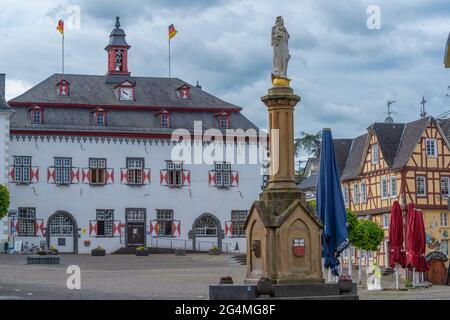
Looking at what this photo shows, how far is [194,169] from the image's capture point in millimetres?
57062

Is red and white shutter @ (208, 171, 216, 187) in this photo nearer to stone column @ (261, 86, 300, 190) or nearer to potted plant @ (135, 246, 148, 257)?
potted plant @ (135, 246, 148, 257)

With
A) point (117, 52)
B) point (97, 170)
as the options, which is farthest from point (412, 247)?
point (117, 52)

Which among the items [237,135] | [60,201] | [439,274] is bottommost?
[439,274]

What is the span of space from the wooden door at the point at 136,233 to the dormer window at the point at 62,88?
8.91 m

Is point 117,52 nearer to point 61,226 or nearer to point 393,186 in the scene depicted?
point 61,226

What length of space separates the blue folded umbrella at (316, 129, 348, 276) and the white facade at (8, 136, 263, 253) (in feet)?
117

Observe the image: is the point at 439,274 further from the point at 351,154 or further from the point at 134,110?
the point at 134,110

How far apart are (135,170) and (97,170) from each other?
89.8 inches

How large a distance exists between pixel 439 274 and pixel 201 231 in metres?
17.5

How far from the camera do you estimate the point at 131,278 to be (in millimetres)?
31625

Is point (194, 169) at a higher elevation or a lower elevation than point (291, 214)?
higher

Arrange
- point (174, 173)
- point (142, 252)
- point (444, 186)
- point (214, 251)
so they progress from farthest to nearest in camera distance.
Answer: point (174, 173), point (214, 251), point (142, 252), point (444, 186)

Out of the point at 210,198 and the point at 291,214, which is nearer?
the point at 291,214
